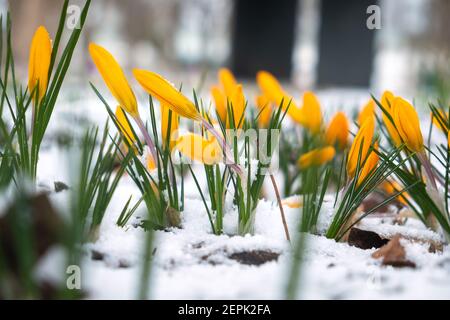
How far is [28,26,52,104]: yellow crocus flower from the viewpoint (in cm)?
60

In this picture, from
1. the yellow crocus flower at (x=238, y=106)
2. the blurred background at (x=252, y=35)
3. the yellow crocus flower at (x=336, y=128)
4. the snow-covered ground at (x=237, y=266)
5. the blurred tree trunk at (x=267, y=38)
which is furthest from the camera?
the blurred tree trunk at (x=267, y=38)

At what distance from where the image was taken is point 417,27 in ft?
31.1

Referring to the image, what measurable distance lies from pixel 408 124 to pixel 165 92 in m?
0.26

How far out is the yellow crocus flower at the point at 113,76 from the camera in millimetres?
590

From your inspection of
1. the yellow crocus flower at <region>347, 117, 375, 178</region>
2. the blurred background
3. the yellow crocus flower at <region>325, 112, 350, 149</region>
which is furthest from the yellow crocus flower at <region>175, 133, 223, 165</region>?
the blurred background

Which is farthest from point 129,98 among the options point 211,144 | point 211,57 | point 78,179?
point 211,57

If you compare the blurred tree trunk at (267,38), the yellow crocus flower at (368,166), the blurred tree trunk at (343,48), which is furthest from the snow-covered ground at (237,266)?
the blurred tree trunk at (267,38)

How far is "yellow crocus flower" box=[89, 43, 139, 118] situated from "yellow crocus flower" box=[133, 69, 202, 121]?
40 millimetres

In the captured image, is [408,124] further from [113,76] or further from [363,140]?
[113,76]

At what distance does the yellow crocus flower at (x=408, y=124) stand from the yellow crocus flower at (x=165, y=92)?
215mm

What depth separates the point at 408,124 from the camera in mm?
616

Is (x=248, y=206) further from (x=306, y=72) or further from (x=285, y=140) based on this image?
(x=306, y=72)

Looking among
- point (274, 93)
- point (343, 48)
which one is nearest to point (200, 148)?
point (274, 93)

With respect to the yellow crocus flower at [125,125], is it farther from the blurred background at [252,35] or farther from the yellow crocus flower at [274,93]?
the blurred background at [252,35]
